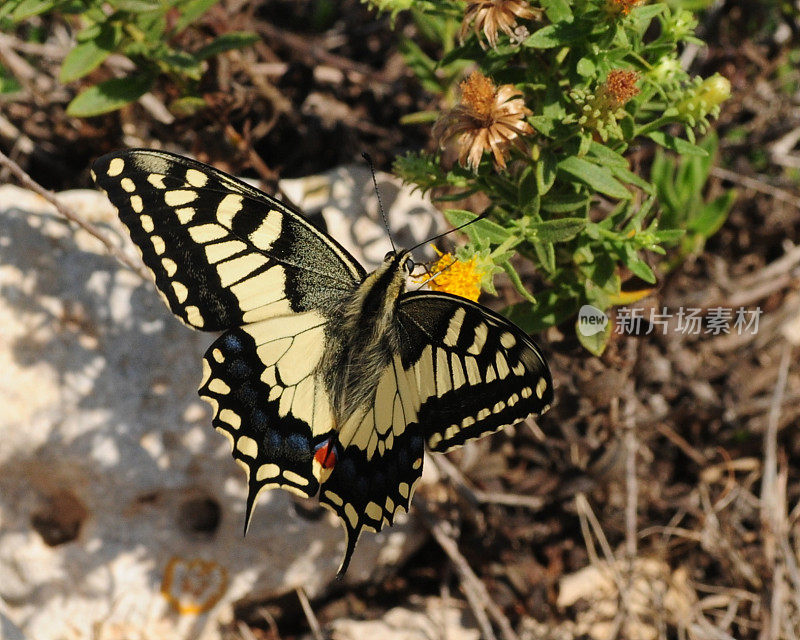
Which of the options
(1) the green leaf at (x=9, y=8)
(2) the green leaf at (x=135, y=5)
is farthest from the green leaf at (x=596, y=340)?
(1) the green leaf at (x=9, y=8)

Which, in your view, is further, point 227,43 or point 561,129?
point 227,43

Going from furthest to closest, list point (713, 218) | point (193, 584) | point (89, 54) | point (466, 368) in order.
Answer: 1. point (713, 218)
2. point (193, 584)
3. point (89, 54)
4. point (466, 368)

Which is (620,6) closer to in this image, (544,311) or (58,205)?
(544,311)

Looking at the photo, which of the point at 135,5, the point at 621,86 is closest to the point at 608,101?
the point at 621,86

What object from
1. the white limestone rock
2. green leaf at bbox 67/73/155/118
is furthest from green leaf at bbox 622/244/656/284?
green leaf at bbox 67/73/155/118

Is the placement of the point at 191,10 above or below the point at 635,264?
above

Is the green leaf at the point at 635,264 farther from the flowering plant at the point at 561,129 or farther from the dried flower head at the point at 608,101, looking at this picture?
the dried flower head at the point at 608,101

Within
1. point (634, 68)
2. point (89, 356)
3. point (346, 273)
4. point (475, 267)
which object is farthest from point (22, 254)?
point (634, 68)

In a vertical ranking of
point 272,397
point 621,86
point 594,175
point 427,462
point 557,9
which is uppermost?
point 557,9
